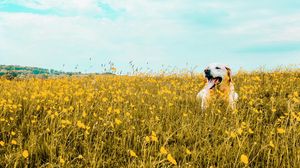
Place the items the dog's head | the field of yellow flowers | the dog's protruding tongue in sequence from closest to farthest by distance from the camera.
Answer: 1. the field of yellow flowers
2. the dog's head
3. the dog's protruding tongue

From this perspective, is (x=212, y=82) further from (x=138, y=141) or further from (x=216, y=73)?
(x=138, y=141)

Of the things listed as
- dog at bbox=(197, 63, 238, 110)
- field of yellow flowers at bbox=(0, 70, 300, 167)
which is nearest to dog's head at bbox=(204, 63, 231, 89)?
dog at bbox=(197, 63, 238, 110)

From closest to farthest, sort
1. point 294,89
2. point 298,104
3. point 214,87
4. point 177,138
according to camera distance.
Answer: point 177,138 < point 214,87 < point 298,104 < point 294,89

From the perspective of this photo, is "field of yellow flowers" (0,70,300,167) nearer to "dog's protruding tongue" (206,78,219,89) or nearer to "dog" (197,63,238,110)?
"dog" (197,63,238,110)

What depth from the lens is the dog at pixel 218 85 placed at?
20.7 feet

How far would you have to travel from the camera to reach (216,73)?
6297 mm

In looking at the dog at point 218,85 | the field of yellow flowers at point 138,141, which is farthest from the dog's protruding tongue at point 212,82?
the field of yellow flowers at point 138,141

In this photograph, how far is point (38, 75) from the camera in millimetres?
12984

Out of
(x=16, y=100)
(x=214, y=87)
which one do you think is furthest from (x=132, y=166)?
(x=16, y=100)

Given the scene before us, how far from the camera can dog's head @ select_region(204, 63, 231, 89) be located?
6293mm

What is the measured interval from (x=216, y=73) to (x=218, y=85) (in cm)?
28

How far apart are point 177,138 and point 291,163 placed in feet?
4.72

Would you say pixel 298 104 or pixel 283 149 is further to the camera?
pixel 298 104

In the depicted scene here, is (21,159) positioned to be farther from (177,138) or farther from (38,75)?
(38,75)
